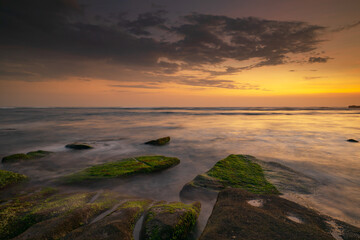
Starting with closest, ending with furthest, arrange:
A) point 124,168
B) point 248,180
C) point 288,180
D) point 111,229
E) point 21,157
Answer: point 111,229 → point 248,180 → point 288,180 → point 124,168 → point 21,157

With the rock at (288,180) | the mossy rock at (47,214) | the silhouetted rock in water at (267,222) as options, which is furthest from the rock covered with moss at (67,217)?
the rock at (288,180)

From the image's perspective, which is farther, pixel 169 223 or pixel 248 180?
pixel 248 180

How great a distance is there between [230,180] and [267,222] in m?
2.74

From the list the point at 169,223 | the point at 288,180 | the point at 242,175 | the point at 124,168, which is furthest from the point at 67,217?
the point at 288,180

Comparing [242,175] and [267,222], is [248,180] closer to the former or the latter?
[242,175]

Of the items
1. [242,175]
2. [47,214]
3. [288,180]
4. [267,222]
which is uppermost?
[267,222]

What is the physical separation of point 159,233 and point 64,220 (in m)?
1.89

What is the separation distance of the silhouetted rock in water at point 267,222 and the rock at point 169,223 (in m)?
0.41

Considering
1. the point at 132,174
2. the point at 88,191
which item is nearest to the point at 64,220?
the point at 88,191

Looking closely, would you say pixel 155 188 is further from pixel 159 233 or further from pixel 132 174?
pixel 159 233

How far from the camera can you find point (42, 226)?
11.0ft

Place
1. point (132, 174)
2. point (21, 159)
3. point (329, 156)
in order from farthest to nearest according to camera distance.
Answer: point (329, 156), point (21, 159), point (132, 174)

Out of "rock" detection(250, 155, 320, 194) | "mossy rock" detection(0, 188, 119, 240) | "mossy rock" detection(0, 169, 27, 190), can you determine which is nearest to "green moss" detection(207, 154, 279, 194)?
"rock" detection(250, 155, 320, 194)

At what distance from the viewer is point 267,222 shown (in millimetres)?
3475
